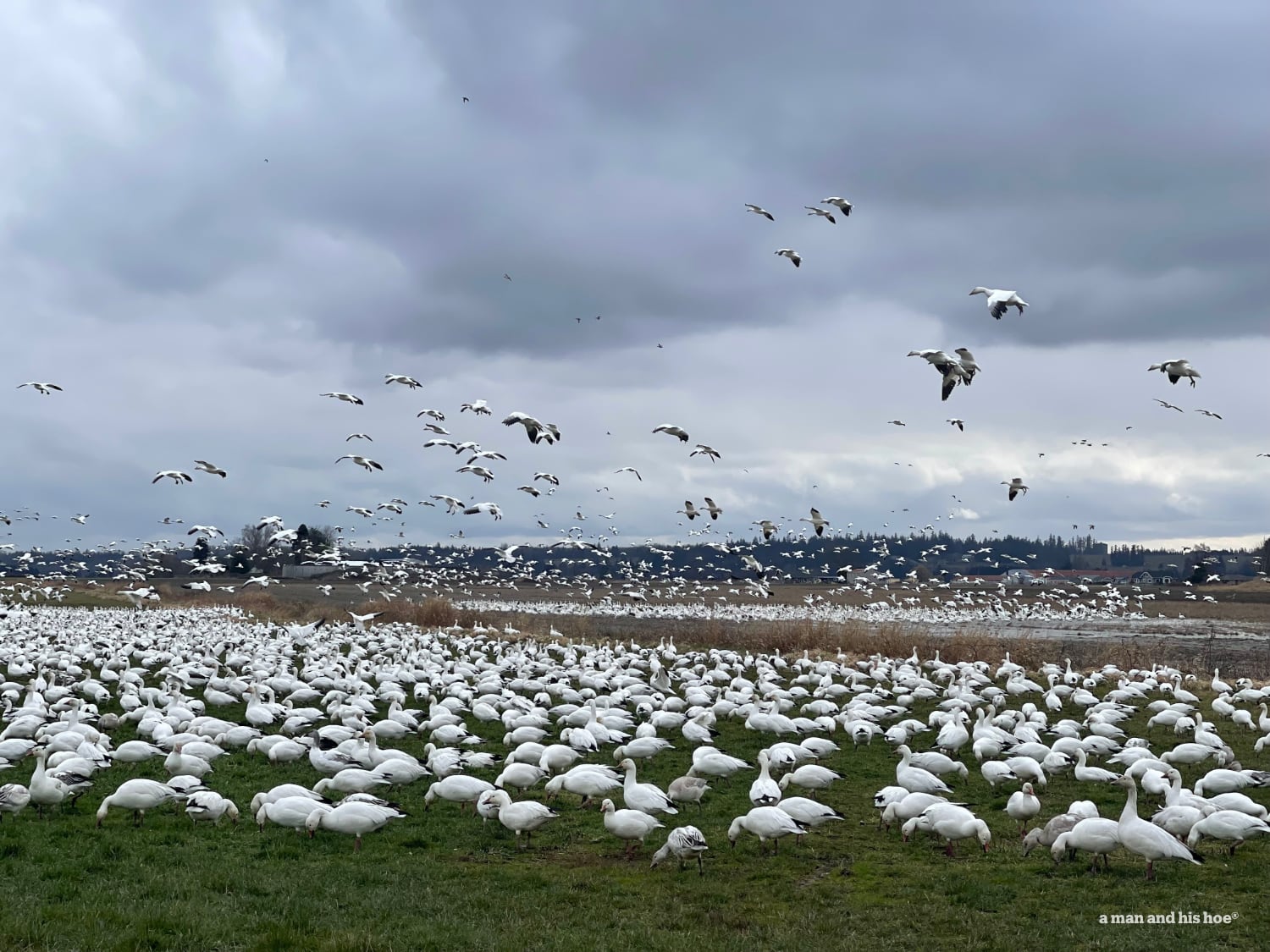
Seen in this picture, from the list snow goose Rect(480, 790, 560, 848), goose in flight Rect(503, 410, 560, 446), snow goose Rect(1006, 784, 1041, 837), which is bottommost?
snow goose Rect(480, 790, 560, 848)

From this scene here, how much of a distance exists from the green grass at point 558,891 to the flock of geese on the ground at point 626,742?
0.30 metres

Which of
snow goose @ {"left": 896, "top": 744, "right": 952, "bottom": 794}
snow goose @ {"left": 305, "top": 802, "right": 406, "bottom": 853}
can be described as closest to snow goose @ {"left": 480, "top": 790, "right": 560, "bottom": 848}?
snow goose @ {"left": 305, "top": 802, "right": 406, "bottom": 853}

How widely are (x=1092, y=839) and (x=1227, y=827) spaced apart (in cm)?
149

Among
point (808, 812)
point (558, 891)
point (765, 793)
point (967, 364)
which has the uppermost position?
point (967, 364)

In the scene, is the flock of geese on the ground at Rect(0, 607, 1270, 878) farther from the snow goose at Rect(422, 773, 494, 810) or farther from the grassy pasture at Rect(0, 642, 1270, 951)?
the grassy pasture at Rect(0, 642, 1270, 951)

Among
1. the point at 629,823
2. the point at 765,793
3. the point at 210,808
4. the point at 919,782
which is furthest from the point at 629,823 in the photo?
the point at 210,808

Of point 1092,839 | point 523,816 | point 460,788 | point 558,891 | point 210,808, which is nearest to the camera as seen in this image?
point 558,891

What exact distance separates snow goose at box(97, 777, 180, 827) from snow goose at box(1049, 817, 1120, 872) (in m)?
9.52

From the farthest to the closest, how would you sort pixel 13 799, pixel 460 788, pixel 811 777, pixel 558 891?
1. pixel 811 777
2. pixel 460 788
3. pixel 13 799
4. pixel 558 891

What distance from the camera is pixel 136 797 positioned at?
39.5ft

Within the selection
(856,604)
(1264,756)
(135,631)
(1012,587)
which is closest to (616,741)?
(1264,756)

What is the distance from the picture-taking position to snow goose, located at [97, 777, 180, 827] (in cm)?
1205

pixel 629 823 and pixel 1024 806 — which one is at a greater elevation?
pixel 1024 806

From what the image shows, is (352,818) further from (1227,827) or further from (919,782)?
(1227,827)
